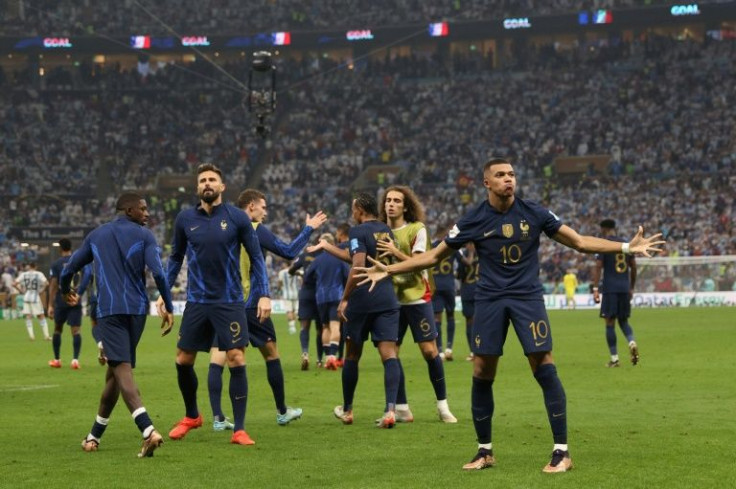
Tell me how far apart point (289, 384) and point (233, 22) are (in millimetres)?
60111

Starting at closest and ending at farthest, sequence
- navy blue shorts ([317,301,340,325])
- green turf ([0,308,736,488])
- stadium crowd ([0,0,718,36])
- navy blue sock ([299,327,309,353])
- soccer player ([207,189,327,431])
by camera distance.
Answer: green turf ([0,308,736,488]) < soccer player ([207,189,327,431]) < navy blue shorts ([317,301,340,325]) < navy blue sock ([299,327,309,353]) < stadium crowd ([0,0,718,36])

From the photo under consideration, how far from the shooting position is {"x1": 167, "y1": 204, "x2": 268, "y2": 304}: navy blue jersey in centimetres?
1113

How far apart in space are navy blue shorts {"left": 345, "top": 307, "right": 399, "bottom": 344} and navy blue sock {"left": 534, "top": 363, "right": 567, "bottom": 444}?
335 centimetres

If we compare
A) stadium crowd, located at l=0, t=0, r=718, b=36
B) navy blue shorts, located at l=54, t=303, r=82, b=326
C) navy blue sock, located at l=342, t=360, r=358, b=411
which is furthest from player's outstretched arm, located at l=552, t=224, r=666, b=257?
stadium crowd, located at l=0, t=0, r=718, b=36

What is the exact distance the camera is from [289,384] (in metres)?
17.9

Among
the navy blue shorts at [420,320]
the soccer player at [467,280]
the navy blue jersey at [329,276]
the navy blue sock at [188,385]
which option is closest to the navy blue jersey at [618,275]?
the soccer player at [467,280]

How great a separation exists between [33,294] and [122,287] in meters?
25.1

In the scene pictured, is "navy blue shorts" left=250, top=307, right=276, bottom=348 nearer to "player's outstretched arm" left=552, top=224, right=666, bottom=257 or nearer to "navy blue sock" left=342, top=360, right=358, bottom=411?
"navy blue sock" left=342, top=360, right=358, bottom=411

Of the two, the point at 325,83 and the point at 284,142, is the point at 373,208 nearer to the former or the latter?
the point at 284,142

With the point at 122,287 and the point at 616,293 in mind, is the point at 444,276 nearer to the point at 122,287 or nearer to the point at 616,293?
the point at 616,293

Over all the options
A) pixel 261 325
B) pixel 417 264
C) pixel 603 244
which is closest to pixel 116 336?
pixel 261 325

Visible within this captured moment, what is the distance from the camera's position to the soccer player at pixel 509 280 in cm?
928

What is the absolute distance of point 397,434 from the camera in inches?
464

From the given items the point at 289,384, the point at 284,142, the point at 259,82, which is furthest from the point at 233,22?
the point at 289,384
